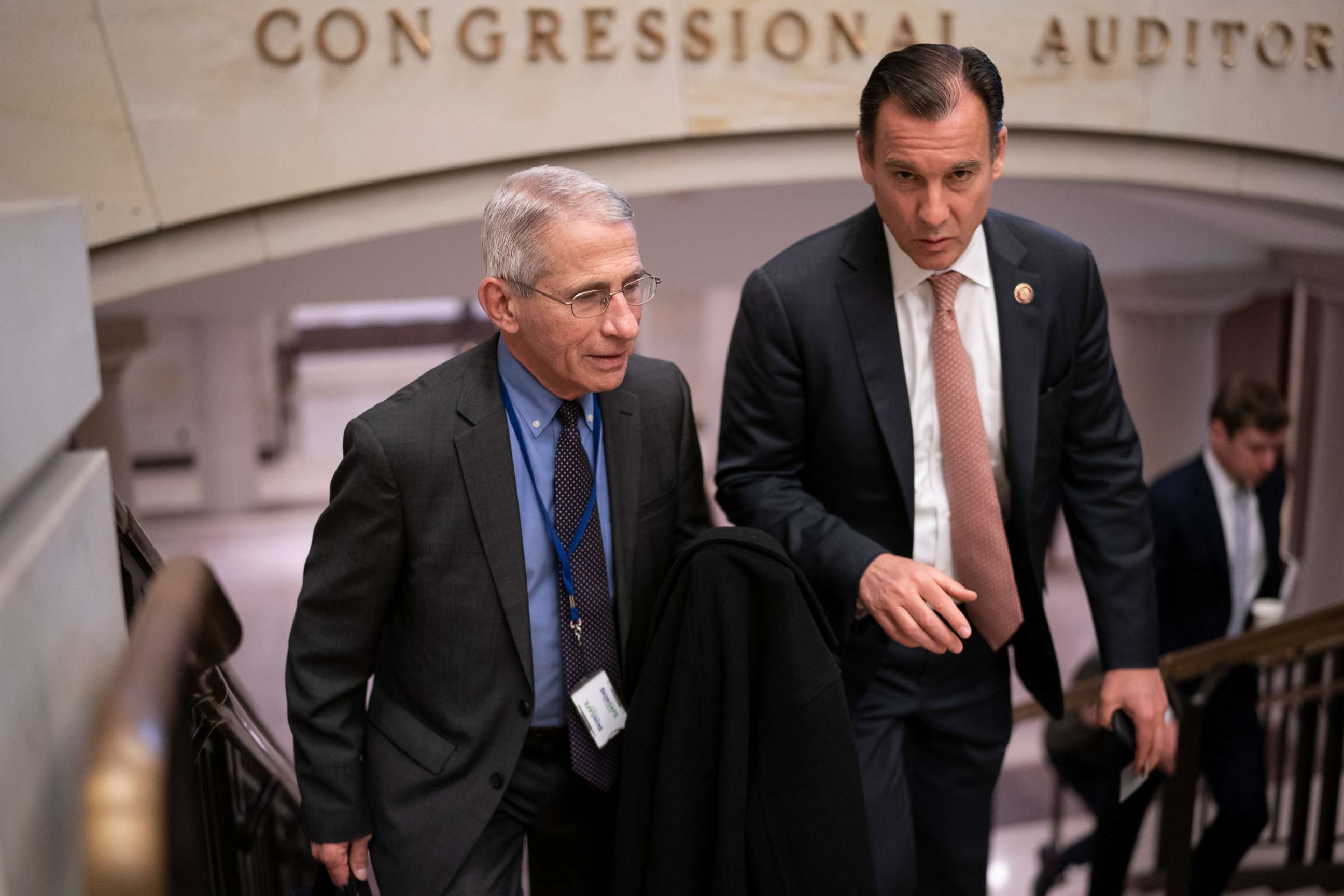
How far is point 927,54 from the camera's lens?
2.01m

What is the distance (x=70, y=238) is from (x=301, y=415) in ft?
68.5

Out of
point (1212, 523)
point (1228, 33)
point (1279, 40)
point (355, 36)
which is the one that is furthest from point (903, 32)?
point (1212, 523)

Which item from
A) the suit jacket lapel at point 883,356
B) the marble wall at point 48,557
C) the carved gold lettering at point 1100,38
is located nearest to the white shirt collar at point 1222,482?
the carved gold lettering at point 1100,38

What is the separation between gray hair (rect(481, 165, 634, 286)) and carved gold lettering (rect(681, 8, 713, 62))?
276 centimetres

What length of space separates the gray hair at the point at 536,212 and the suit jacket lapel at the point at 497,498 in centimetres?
23

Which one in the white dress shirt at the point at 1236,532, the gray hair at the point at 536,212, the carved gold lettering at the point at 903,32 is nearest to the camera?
the gray hair at the point at 536,212

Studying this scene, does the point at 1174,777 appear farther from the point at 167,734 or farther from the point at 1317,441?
the point at 1317,441

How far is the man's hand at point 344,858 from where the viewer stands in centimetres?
202

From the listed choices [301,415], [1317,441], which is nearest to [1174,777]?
[1317,441]

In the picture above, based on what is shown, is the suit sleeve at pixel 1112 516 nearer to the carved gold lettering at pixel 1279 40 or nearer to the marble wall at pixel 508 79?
the marble wall at pixel 508 79

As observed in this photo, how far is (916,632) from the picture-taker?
1.95 meters

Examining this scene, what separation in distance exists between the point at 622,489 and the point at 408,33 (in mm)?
2740

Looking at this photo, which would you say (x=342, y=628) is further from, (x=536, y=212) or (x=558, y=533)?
(x=536, y=212)

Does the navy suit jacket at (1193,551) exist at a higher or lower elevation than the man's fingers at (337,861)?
lower
